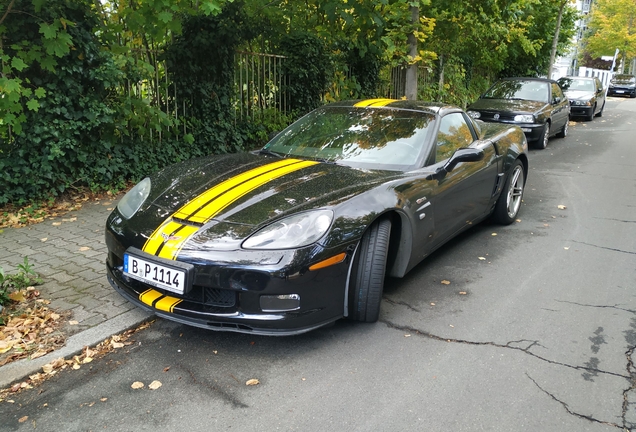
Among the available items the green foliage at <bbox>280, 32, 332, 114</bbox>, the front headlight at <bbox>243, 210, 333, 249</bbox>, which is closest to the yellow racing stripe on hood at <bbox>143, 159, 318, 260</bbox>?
the front headlight at <bbox>243, 210, 333, 249</bbox>

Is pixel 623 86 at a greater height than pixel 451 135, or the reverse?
pixel 451 135

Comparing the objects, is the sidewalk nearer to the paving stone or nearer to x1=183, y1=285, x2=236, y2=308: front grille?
the paving stone

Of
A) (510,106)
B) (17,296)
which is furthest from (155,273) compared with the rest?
(510,106)

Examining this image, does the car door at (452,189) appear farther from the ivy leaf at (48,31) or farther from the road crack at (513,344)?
the ivy leaf at (48,31)

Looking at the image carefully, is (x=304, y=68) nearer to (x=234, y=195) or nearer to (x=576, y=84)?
(x=234, y=195)

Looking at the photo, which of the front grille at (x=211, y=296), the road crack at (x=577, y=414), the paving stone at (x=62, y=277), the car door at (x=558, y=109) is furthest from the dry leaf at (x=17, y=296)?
the car door at (x=558, y=109)

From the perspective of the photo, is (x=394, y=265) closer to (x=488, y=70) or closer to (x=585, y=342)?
(x=585, y=342)

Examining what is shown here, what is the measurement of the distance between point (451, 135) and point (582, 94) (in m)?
15.2

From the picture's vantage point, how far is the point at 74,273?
14.2ft

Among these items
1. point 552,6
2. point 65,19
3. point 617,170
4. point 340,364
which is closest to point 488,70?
point 552,6

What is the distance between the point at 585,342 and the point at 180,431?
2543 millimetres

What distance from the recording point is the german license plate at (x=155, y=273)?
298 cm

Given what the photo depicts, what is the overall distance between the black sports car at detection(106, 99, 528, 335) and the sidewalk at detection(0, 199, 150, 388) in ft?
1.00

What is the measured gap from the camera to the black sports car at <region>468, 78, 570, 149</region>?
11.4 meters
